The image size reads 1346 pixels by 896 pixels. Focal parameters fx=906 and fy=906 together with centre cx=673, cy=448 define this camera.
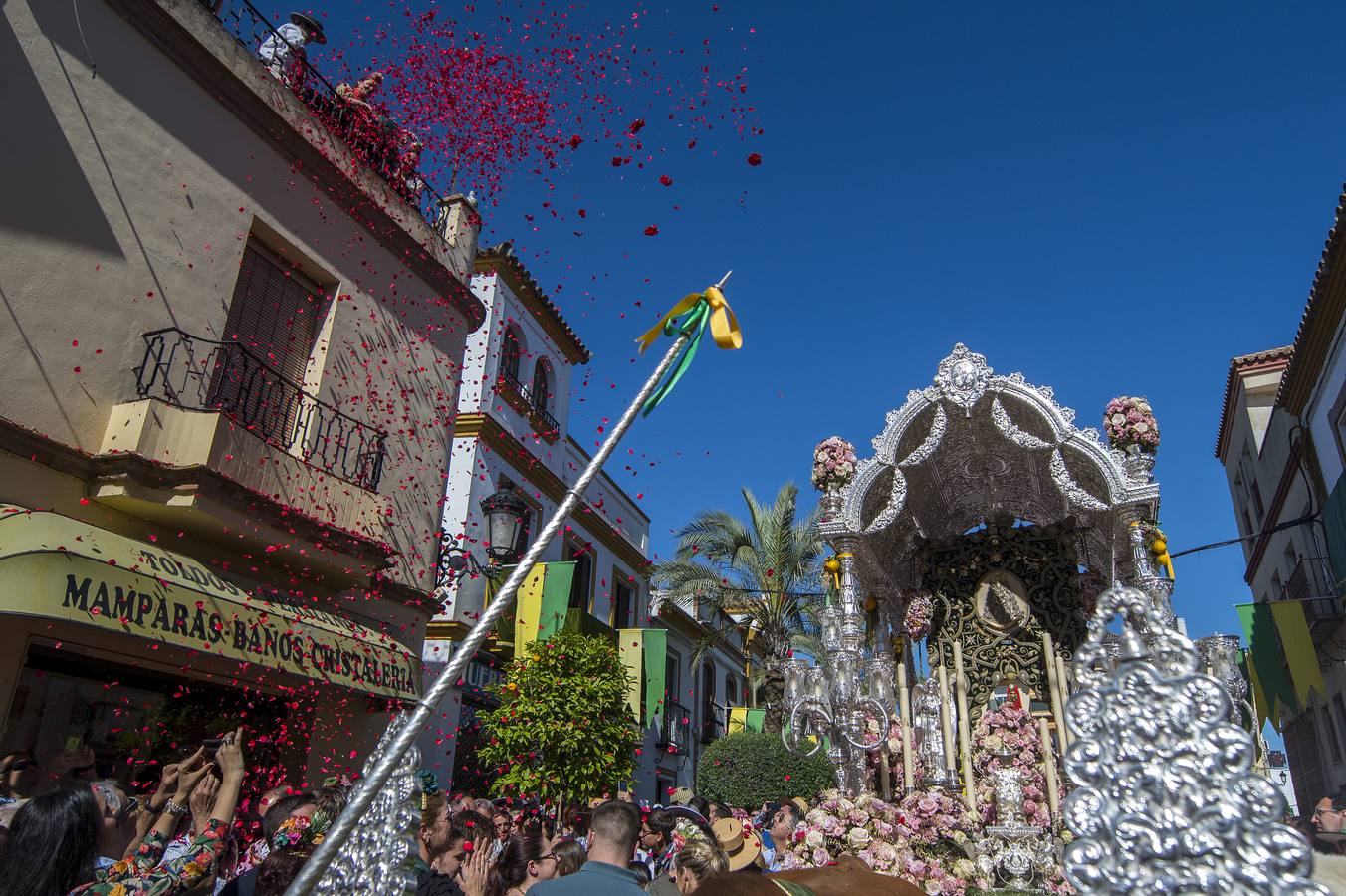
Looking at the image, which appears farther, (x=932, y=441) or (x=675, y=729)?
(x=675, y=729)

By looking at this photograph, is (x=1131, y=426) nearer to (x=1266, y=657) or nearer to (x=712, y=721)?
(x=1266, y=657)

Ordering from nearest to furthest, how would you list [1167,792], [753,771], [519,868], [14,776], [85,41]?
[1167,792] < [519,868] < [14,776] < [85,41] < [753,771]

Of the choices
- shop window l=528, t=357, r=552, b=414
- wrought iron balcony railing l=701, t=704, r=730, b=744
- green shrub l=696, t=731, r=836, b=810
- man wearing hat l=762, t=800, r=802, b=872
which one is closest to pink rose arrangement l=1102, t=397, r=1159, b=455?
man wearing hat l=762, t=800, r=802, b=872

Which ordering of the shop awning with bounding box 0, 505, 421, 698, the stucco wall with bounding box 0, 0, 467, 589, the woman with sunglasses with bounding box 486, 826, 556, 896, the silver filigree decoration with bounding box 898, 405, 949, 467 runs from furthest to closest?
the silver filigree decoration with bounding box 898, 405, 949, 467
the stucco wall with bounding box 0, 0, 467, 589
the shop awning with bounding box 0, 505, 421, 698
the woman with sunglasses with bounding box 486, 826, 556, 896

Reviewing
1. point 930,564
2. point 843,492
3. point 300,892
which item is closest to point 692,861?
point 300,892

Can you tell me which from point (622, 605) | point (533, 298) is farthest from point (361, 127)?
point (622, 605)

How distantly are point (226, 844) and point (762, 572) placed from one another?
19369 millimetres

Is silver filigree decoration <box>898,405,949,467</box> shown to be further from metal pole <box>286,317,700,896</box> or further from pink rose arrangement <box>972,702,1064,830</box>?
metal pole <box>286,317,700,896</box>

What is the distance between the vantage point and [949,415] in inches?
425

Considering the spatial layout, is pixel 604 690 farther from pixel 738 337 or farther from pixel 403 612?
pixel 738 337

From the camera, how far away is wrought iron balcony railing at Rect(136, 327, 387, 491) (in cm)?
825

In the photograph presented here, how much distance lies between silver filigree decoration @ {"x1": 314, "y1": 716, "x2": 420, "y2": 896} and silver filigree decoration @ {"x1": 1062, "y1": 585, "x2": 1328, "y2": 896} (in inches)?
69.9

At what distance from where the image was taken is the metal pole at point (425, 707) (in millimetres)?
2188

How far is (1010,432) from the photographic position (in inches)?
414
